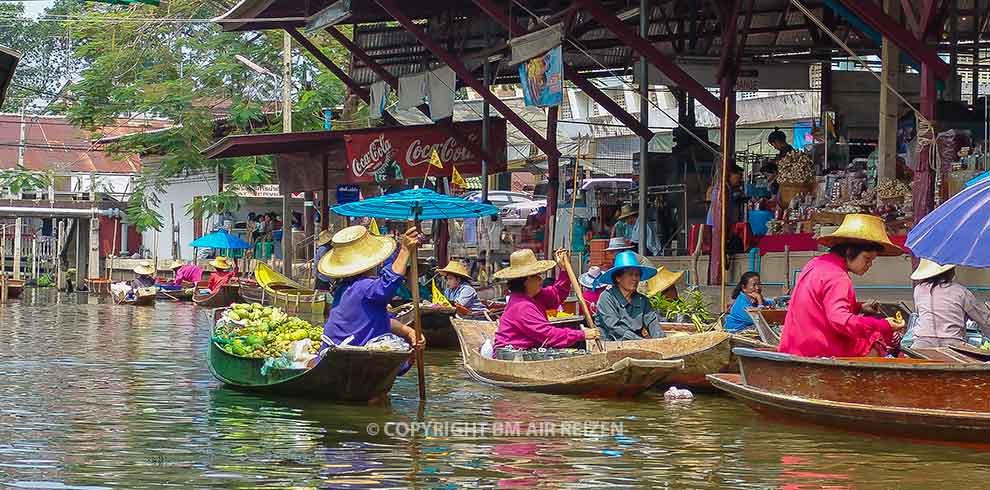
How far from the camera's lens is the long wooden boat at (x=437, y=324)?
17438mm

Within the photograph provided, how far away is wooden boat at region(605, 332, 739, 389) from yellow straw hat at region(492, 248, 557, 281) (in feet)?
2.62

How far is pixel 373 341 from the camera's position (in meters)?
10.8

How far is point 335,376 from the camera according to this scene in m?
10.6

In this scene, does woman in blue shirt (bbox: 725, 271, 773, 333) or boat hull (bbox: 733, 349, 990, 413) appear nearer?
boat hull (bbox: 733, 349, 990, 413)

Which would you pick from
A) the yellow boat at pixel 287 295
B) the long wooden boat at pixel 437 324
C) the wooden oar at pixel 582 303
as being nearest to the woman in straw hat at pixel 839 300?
the wooden oar at pixel 582 303

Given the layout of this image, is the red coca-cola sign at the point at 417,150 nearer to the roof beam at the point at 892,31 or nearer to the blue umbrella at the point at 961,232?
the roof beam at the point at 892,31

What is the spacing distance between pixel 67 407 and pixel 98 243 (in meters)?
35.3

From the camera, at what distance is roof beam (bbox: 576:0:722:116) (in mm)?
16438

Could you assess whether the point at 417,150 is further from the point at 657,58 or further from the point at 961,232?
the point at 961,232

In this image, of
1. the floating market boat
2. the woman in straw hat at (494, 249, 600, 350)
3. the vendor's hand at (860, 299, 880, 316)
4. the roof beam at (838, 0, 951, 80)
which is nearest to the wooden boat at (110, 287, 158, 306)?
the woman in straw hat at (494, 249, 600, 350)

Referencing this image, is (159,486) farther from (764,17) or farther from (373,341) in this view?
(764,17)

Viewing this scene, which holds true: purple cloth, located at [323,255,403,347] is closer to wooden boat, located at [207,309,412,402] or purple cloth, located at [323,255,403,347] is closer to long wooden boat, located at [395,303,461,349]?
wooden boat, located at [207,309,412,402]

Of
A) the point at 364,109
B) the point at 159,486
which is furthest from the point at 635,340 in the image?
the point at 364,109

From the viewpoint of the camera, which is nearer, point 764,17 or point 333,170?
point 764,17
